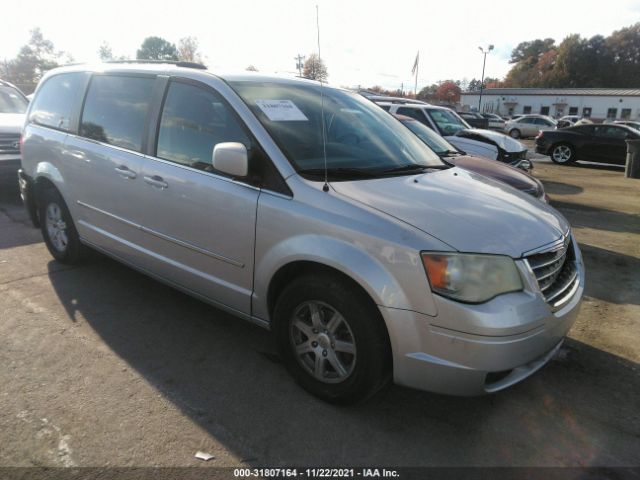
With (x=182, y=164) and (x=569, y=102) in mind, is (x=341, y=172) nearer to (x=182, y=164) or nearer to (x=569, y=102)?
(x=182, y=164)

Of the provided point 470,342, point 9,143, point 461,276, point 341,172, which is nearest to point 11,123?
point 9,143

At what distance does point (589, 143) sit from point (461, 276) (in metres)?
15.8

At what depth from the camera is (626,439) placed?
2.54 metres

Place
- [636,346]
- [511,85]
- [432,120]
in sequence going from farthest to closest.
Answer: [511,85] < [432,120] < [636,346]

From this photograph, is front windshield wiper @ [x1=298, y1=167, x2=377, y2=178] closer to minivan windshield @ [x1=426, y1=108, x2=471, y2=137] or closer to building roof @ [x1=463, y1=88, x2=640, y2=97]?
minivan windshield @ [x1=426, y1=108, x2=471, y2=137]

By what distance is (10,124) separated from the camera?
7.98 m

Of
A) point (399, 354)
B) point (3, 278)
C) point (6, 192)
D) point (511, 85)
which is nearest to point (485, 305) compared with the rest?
point (399, 354)

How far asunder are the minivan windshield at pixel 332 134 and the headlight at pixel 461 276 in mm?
838

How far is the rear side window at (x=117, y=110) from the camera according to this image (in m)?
3.60

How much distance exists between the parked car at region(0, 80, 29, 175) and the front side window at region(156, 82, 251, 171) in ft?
17.9

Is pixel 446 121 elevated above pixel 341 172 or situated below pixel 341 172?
above

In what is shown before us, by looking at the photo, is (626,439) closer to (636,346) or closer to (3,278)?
(636,346)

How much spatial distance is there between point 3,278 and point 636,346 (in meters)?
5.40

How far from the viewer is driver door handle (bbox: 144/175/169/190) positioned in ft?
10.8
